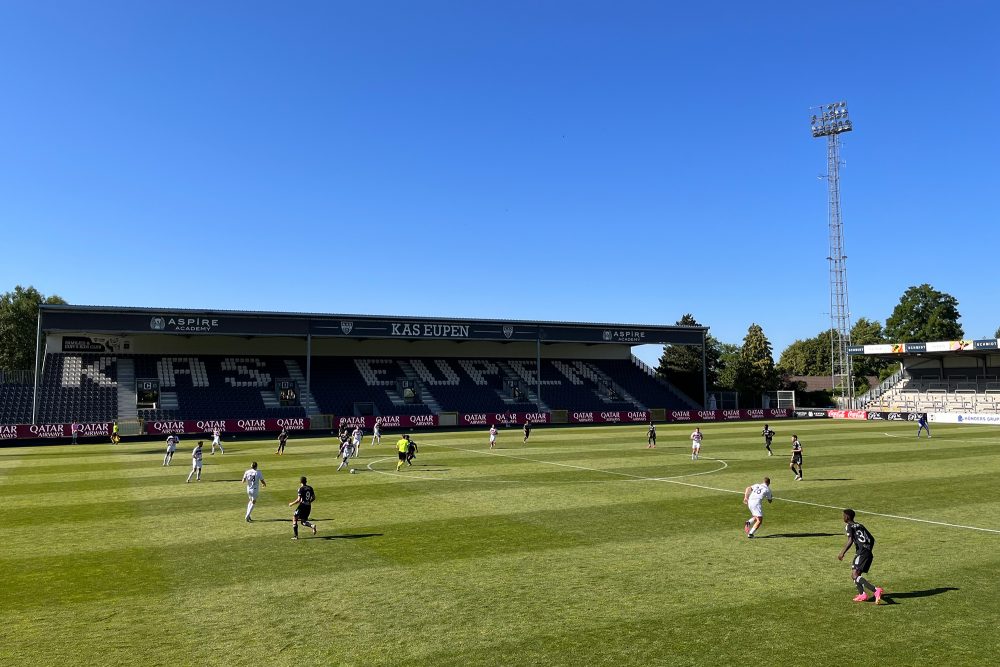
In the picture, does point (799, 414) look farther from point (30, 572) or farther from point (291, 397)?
point (30, 572)

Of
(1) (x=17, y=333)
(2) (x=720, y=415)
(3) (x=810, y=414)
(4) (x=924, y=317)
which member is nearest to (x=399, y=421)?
(2) (x=720, y=415)

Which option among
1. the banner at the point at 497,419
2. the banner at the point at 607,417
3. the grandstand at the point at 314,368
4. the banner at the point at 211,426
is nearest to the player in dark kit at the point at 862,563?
the banner at the point at 211,426

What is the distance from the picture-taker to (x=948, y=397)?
74.1 metres

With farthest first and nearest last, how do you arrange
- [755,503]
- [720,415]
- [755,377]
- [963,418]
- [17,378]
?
[755,377]
[720,415]
[963,418]
[17,378]
[755,503]

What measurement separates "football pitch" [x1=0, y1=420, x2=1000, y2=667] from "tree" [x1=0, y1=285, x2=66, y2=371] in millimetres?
84843

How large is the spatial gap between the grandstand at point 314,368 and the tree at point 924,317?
55.1 metres

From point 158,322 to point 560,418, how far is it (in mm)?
35420

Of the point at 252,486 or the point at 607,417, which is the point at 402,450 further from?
the point at 607,417

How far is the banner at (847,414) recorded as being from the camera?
71.9 meters

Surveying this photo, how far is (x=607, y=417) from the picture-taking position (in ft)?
227

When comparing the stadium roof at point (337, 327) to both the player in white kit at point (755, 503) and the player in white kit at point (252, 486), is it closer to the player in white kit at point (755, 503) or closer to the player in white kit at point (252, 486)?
the player in white kit at point (252, 486)

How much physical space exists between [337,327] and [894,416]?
52671 millimetres

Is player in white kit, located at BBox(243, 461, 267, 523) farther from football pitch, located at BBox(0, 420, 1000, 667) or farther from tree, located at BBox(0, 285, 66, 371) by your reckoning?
tree, located at BBox(0, 285, 66, 371)

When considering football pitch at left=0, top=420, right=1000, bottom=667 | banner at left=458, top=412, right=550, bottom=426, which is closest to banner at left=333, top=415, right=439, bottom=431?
banner at left=458, top=412, right=550, bottom=426
